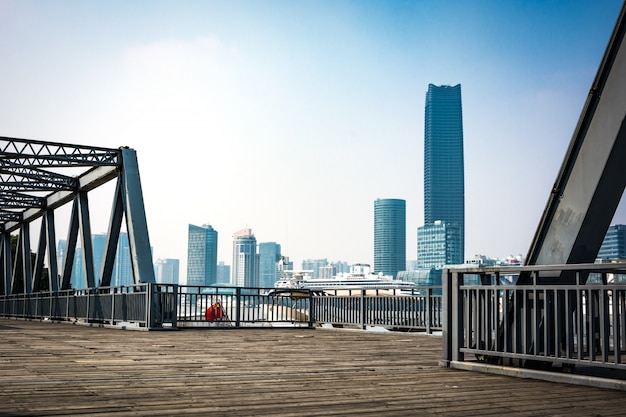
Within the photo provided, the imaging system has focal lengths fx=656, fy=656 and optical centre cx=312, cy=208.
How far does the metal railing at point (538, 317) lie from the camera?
18.4ft

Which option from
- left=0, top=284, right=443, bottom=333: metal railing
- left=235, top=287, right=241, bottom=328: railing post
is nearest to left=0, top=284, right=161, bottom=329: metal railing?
left=0, top=284, right=443, bottom=333: metal railing

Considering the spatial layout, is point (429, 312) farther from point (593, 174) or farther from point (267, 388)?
point (267, 388)

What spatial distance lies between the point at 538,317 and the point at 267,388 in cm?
279

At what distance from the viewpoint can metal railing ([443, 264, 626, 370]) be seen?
5.59 m

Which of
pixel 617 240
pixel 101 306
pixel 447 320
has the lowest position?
pixel 101 306

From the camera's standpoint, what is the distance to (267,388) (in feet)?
17.4

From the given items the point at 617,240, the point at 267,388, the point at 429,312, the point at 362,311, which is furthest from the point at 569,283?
the point at 617,240

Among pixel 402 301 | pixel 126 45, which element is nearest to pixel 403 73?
pixel 126 45

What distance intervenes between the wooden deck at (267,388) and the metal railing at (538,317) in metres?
0.32

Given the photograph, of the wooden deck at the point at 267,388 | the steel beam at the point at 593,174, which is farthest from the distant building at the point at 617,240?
the wooden deck at the point at 267,388

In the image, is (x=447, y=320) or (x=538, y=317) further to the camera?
(x=447, y=320)

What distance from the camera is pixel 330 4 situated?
27328 mm

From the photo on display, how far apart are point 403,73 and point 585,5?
14814 cm

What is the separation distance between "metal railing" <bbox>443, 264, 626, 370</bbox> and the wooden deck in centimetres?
32
